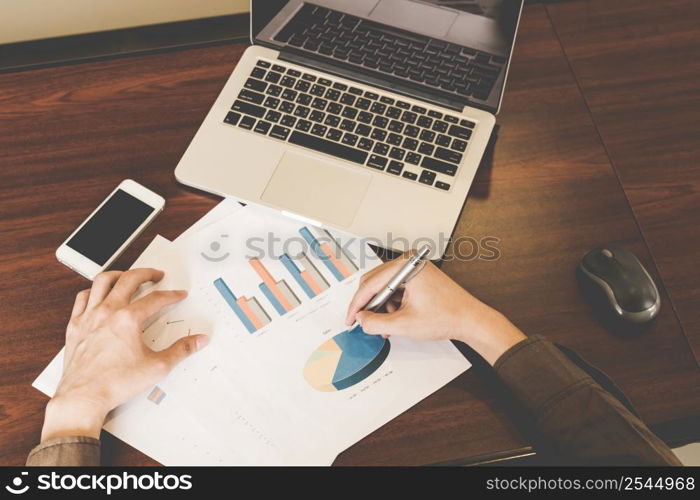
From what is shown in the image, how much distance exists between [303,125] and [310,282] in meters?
0.26

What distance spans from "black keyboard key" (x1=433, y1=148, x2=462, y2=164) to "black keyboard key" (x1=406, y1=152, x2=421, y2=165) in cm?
3

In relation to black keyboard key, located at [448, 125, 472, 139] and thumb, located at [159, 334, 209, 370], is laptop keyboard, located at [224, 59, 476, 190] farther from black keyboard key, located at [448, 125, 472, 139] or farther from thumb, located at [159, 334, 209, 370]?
thumb, located at [159, 334, 209, 370]

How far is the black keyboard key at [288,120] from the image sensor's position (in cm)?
93

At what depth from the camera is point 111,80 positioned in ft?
3.30

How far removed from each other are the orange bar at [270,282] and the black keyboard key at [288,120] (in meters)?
0.23

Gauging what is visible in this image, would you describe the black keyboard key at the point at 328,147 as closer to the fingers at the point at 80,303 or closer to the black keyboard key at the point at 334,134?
the black keyboard key at the point at 334,134

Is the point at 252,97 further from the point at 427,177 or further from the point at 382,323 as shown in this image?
the point at 382,323

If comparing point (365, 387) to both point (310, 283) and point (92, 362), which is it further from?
point (92, 362)

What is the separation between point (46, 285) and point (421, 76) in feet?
2.19

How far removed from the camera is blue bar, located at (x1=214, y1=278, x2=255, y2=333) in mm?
828

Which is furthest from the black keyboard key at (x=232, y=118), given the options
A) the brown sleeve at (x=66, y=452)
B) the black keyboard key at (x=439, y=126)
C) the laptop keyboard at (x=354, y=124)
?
the brown sleeve at (x=66, y=452)

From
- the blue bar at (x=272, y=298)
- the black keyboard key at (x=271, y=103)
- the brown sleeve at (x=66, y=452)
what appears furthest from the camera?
the black keyboard key at (x=271, y=103)

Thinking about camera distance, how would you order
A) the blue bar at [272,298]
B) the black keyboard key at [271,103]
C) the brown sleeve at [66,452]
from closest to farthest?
the brown sleeve at [66,452] → the blue bar at [272,298] → the black keyboard key at [271,103]
